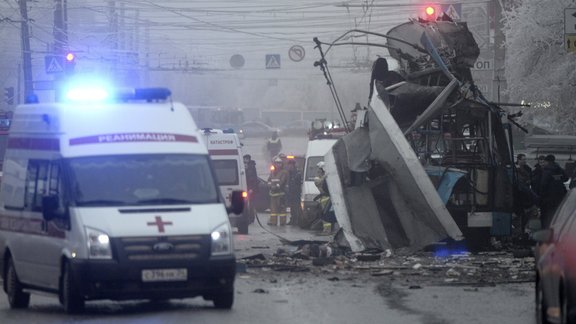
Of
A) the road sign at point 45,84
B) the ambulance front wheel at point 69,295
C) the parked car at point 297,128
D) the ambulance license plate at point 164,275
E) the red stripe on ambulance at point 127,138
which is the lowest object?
the parked car at point 297,128

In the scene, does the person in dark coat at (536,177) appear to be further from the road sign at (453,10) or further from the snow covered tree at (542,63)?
the snow covered tree at (542,63)

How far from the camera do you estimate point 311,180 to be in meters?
33.4

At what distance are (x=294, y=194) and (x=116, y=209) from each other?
20.6 m

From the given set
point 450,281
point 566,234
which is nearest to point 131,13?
point 450,281

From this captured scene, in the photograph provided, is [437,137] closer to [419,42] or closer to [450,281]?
[419,42]

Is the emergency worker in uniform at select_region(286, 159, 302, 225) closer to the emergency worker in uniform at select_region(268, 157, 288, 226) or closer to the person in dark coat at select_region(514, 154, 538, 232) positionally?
the emergency worker in uniform at select_region(268, 157, 288, 226)

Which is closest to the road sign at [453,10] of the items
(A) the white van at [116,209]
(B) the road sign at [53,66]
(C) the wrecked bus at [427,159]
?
(C) the wrecked bus at [427,159]

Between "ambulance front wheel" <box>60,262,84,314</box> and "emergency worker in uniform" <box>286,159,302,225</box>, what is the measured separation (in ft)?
63.9

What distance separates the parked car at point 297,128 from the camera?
296 feet

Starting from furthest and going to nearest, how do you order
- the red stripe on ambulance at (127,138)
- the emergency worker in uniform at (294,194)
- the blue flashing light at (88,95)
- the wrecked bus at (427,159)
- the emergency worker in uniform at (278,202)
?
1. the emergency worker in uniform at (294,194)
2. the emergency worker in uniform at (278,202)
3. the wrecked bus at (427,159)
4. the blue flashing light at (88,95)
5. the red stripe on ambulance at (127,138)

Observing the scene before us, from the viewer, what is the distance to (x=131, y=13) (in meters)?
80.6

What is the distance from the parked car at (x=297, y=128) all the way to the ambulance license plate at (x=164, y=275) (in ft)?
237

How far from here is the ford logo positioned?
535 inches

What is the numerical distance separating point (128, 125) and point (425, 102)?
29.5 feet
